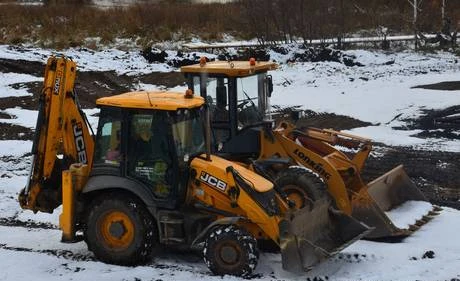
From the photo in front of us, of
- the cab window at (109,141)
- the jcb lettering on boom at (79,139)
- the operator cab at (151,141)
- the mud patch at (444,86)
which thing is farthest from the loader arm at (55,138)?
the mud patch at (444,86)

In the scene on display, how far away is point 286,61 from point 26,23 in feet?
43.0

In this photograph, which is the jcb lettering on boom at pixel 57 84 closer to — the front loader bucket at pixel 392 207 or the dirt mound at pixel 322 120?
the front loader bucket at pixel 392 207

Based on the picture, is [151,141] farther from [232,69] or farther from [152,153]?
[232,69]

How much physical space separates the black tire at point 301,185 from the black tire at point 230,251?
5.60ft

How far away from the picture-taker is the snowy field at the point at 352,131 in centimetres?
744

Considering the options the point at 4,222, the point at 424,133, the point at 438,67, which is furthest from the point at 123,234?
the point at 438,67

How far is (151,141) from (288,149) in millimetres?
2682

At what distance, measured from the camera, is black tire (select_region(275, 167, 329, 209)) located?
869 centimetres

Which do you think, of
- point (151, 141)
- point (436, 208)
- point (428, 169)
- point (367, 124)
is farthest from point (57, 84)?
point (367, 124)

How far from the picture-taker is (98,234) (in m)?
7.69

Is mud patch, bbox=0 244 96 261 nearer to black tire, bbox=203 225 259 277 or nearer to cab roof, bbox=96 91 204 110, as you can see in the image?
black tire, bbox=203 225 259 277

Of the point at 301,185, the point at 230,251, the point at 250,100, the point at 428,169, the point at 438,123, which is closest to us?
the point at 230,251

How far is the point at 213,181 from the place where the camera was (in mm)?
7473

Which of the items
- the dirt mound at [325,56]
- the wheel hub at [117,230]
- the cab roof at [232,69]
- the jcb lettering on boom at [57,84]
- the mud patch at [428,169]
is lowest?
the mud patch at [428,169]
